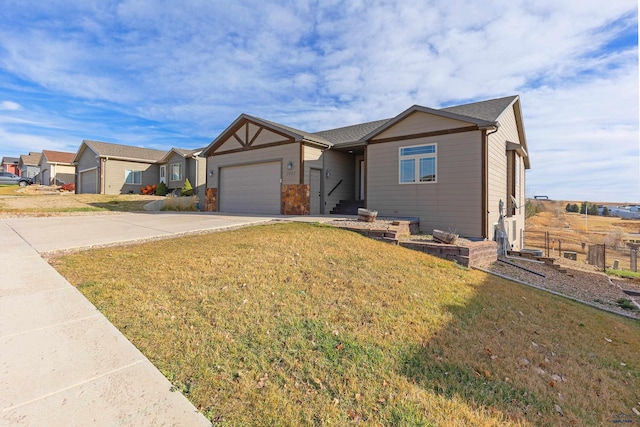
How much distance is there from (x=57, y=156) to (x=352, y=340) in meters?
43.0

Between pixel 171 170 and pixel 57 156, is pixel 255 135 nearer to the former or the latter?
pixel 171 170

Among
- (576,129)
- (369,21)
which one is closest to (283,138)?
(369,21)

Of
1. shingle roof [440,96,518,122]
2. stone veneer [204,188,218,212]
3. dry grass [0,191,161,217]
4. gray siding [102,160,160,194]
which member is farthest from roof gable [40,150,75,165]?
shingle roof [440,96,518,122]

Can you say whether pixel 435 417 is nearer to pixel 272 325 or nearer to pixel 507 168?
pixel 272 325

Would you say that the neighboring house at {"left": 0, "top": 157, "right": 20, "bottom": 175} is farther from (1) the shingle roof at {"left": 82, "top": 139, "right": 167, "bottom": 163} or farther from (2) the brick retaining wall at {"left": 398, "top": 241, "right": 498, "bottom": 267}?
(2) the brick retaining wall at {"left": 398, "top": 241, "right": 498, "bottom": 267}

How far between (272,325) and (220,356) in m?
0.71

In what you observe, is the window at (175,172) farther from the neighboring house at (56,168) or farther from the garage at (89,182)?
the neighboring house at (56,168)

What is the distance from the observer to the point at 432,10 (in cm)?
856

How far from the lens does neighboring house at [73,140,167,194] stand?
80.4 ft

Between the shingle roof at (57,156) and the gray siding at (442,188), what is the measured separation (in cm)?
3656

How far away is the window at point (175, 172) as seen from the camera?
2427 centimetres

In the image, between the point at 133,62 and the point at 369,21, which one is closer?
the point at 369,21

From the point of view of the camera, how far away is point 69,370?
221cm

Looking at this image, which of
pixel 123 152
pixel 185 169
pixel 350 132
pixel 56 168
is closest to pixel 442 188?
pixel 350 132
